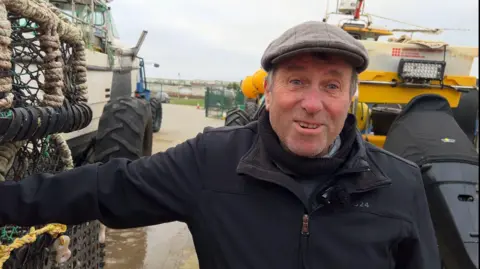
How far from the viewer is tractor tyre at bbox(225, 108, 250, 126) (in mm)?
5979

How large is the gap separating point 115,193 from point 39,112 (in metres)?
0.35

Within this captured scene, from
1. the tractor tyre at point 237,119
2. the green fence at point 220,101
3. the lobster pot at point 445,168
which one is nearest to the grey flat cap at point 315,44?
the lobster pot at point 445,168

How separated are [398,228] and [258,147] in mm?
503

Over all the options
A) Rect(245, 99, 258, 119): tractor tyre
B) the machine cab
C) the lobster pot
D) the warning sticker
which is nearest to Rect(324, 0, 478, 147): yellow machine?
the warning sticker

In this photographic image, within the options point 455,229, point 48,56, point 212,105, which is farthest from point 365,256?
point 212,105

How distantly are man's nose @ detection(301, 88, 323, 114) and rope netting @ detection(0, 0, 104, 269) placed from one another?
84 centimetres

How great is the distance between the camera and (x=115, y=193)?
1550mm

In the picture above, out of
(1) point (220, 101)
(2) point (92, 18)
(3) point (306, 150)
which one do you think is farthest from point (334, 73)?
(1) point (220, 101)

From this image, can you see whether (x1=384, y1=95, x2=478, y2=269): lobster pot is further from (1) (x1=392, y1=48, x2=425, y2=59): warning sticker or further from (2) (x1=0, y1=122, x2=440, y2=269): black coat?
(2) (x1=0, y1=122, x2=440, y2=269): black coat

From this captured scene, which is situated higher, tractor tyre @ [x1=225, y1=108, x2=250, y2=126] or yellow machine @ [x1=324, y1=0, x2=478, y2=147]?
yellow machine @ [x1=324, y1=0, x2=478, y2=147]

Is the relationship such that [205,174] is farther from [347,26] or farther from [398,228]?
[347,26]

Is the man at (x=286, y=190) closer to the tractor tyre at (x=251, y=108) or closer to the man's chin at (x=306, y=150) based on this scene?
the man's chin at (x=306, y=150)

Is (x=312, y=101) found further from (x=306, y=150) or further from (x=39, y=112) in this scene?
(x=39, y=112)

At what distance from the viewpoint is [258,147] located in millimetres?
1591
